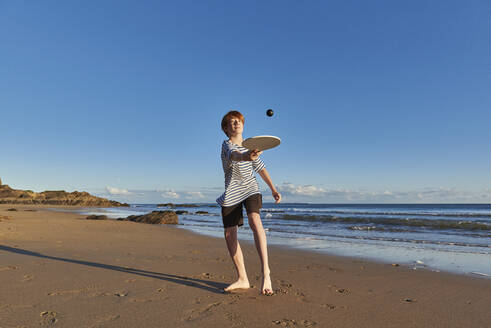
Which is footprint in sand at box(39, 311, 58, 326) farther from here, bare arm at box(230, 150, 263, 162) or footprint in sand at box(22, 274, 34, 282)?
bare arm at box(230, 150, 263, 162)

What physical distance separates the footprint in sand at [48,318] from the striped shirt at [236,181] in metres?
1.61

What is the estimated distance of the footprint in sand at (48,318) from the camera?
7.46 ft

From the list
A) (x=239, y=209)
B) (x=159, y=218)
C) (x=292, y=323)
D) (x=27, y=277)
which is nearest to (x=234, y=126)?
(x=239, y=209)

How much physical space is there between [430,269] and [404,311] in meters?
2.52

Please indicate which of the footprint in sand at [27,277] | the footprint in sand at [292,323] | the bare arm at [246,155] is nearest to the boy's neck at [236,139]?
the bare arm at [246,155]

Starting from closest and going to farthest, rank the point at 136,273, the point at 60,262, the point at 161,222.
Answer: the point at 136,273 → the point at 60,262 → the point at 161,222

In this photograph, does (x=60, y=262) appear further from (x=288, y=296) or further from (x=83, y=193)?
(x=83, y=193)

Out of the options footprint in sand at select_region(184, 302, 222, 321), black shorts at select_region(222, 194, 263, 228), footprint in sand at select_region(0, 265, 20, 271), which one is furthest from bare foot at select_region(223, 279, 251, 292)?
footprint in sand at select_region(0, 265, 20, 271)

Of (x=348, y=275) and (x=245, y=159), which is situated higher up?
(x=245, y=159)

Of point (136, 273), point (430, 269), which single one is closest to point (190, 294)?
point (136, 273)

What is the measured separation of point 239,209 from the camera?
10.6 feet

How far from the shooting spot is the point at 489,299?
3172 millimetres

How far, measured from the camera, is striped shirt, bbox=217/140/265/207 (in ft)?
10.4

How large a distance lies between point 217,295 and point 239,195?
100cm
